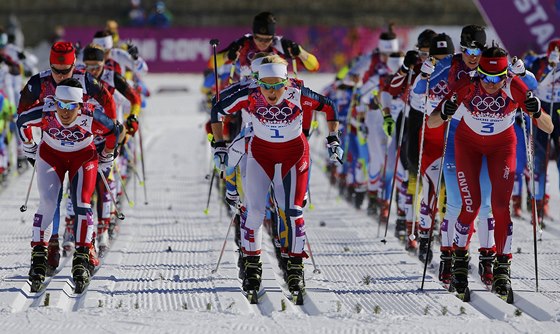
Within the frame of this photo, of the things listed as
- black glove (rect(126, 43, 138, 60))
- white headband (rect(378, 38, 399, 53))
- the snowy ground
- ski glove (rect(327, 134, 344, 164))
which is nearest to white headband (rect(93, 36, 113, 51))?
black glove (rect(126, 43, 138, 60))

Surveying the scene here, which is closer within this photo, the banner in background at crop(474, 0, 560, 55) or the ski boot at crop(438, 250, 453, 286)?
the ski boot at crop(438, 250, 453, 286)

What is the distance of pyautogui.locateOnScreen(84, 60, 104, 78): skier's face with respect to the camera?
12.1 metres

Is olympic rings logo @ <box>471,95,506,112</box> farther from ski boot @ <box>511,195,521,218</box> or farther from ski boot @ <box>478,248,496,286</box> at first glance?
ski boot @ <box>511,195,521,218</box>

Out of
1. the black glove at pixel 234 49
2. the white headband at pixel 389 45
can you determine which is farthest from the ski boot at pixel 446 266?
the white headband at pixel 389 45

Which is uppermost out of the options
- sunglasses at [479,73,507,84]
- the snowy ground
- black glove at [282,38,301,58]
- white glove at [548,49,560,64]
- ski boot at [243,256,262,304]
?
black glove at [282,38,301,58]

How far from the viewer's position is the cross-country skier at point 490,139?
30.5 ft

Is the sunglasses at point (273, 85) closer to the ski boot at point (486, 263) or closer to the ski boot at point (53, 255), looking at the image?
the ski boot at point (486, 263)

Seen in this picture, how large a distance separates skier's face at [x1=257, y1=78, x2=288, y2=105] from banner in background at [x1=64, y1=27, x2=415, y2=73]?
3122 cm

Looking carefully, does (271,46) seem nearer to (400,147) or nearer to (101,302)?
(400,147)

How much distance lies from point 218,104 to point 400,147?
132 inches

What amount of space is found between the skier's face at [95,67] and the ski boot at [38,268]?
9.22 feet

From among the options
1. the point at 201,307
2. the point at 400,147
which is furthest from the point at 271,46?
the point at 201,307

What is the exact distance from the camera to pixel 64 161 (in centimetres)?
984

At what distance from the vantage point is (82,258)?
9672 mm
